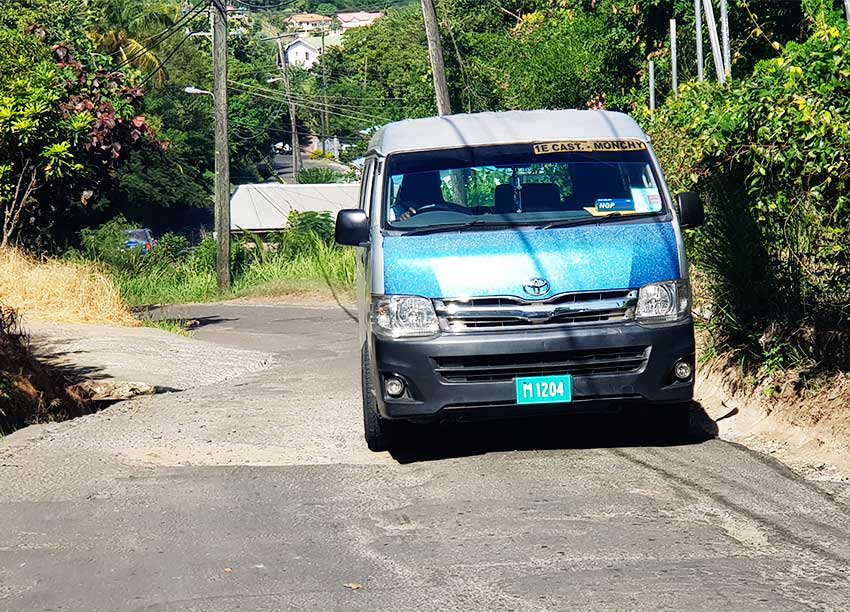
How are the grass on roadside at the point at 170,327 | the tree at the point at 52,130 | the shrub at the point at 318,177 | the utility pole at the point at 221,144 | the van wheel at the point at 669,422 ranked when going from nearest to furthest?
the van wheel at the point at 669,422 → the tree at the point at 52,130 → the grass on roadside at the point at 170,327 → the utility pole at the point at 221,144 → the shrub at the point at 318,177

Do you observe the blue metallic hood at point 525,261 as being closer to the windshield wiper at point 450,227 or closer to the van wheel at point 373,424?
the windshield wiper at point 450,227

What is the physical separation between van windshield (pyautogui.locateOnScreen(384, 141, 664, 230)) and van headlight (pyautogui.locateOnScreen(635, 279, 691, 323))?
2.37ft

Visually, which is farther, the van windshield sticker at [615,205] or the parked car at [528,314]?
the van windshield sticker at [615,205]

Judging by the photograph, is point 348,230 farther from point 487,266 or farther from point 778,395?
point 778,395

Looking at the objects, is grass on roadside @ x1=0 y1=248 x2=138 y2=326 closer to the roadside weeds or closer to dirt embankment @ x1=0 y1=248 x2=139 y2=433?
dirt embankment @ x1=0 y1=248 x2=139 y2=433

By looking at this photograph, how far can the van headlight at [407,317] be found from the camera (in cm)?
829

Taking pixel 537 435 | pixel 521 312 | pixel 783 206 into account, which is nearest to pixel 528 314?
pixel 521 312

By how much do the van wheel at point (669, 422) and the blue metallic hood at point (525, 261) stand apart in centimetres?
89

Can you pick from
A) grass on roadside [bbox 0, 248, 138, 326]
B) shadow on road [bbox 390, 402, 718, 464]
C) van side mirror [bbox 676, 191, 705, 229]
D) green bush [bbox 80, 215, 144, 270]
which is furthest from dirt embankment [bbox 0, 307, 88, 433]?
green bush [bbox 80, 215, 144, 270]

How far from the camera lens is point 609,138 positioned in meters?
9.43

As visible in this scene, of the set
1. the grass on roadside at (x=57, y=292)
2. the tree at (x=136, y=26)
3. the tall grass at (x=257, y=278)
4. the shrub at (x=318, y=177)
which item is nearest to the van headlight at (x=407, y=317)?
the grass on roadside at (x=57, y=292)

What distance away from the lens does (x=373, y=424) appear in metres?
9.02

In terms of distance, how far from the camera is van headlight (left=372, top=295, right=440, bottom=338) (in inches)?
326

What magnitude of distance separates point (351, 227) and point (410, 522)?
2.43 meters
